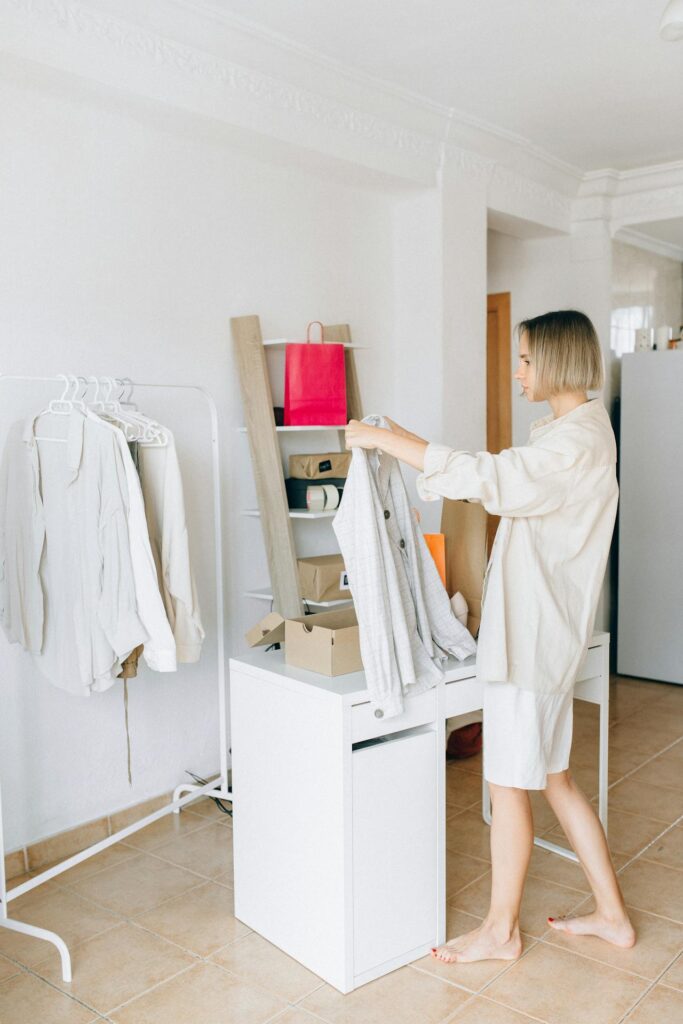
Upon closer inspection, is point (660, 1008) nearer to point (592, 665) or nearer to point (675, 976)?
point (675, 976)

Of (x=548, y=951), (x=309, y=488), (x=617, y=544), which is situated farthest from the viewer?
(x=617, y=544)

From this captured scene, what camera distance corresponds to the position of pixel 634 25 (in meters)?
3.23

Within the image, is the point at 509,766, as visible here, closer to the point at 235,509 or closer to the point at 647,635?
the point at 235,509

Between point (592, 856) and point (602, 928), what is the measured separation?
237mm

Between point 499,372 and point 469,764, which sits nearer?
point 469,764

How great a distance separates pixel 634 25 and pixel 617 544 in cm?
316

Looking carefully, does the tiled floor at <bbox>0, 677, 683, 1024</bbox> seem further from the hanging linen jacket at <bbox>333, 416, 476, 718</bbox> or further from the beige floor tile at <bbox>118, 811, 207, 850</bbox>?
the hanging linen jacket at <bbox>333, 416, 476, 718</bbox>

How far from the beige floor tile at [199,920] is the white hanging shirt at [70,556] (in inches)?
27.5

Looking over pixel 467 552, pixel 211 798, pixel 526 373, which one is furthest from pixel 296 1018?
pixel 526 373

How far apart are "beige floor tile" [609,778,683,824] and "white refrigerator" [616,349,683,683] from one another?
1598 millimetres

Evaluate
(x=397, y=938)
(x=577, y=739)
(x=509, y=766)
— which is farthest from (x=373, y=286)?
(x=397, y=938)

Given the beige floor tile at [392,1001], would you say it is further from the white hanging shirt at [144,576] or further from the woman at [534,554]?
the white hanging shirt at [144,576]

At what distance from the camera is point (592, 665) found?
9.21 feet

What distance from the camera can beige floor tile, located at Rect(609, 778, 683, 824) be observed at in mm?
3434
